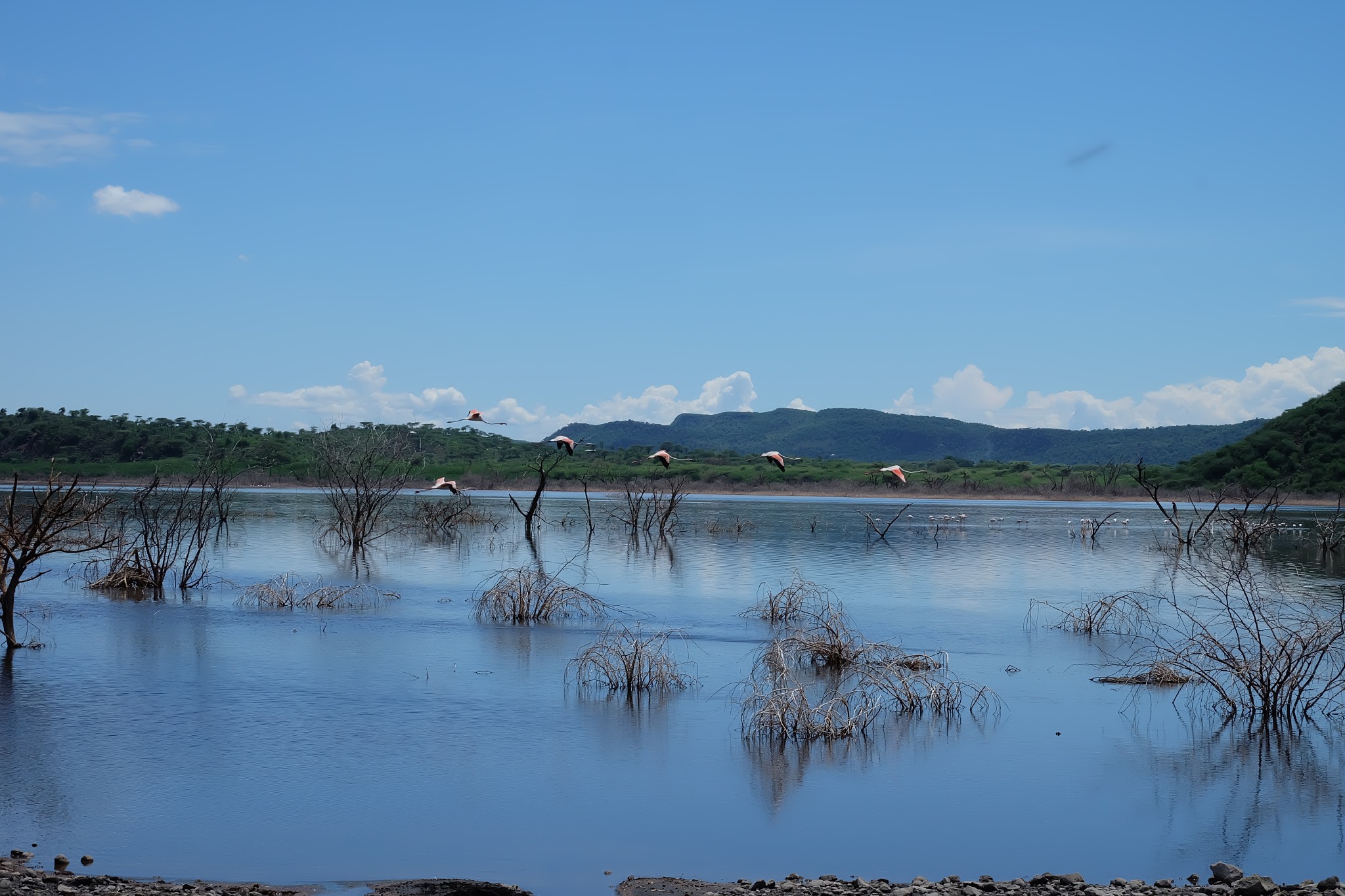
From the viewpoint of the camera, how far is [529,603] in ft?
71.6

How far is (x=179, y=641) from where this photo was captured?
18.4 meters

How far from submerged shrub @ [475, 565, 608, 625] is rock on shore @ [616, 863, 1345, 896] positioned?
1291cm

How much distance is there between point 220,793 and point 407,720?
3119 millimetres

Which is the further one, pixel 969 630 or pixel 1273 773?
pixel 969 630

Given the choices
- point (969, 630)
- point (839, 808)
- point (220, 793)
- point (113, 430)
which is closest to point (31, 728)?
point (220, 793)

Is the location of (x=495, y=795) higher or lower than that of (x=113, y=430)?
lower

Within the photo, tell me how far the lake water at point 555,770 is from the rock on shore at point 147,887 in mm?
337

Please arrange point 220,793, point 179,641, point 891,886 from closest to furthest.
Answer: point 891,886 → point 220,793 → point 179,641

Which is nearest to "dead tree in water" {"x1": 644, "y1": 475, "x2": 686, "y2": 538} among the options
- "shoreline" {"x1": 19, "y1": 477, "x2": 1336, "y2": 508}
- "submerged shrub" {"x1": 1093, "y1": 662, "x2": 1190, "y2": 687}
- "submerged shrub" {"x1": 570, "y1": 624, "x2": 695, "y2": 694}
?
"submerged shrub" {"x1": 570, "y1": 624, "x2": 695, "y2": 694}

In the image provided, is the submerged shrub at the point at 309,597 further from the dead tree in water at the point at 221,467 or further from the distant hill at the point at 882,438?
the distant hill at the point at 882,438

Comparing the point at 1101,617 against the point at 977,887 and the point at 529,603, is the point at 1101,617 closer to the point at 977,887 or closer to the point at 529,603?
the point at 529,603

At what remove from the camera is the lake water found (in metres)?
9.03

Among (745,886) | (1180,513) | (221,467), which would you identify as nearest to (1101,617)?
(745,886)

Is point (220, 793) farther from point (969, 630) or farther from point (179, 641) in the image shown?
point (969, 630)
